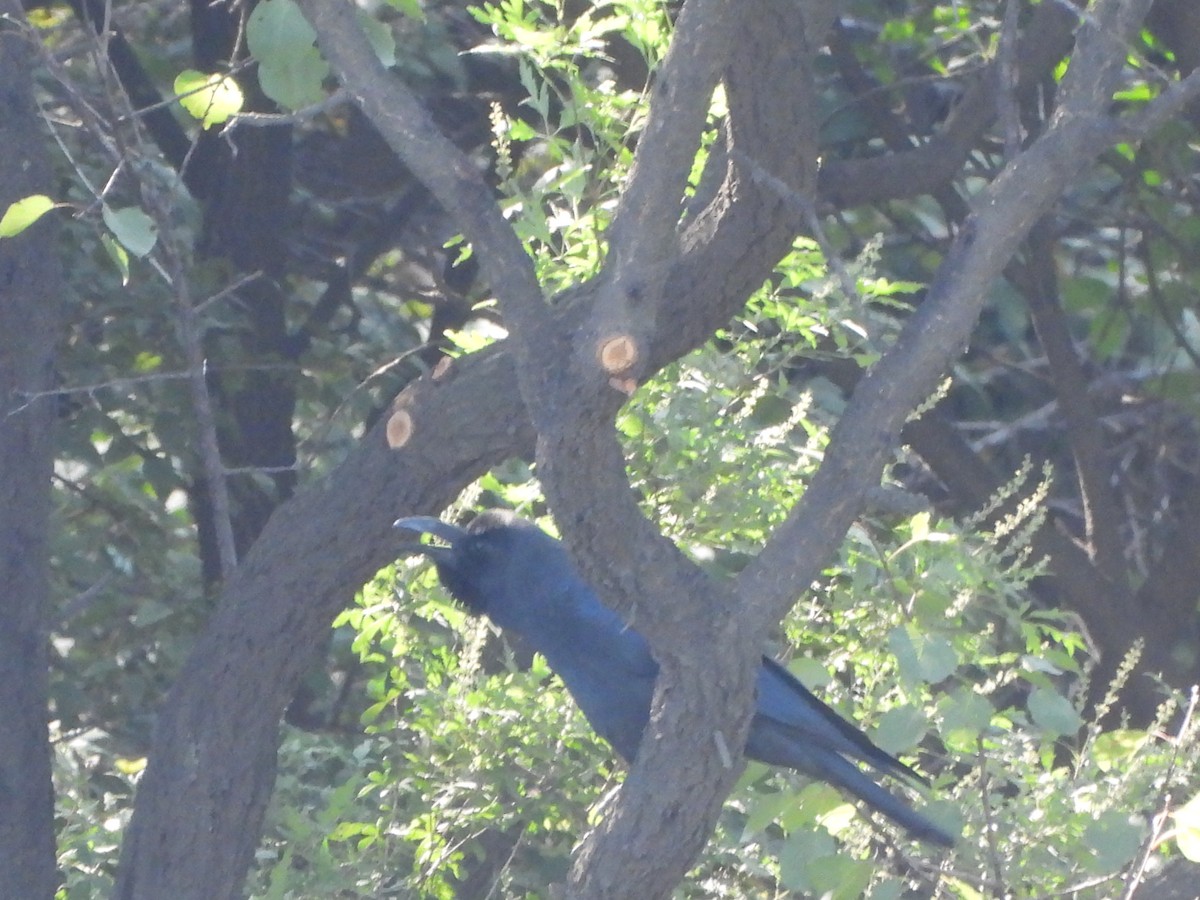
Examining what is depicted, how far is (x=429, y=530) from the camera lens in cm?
315

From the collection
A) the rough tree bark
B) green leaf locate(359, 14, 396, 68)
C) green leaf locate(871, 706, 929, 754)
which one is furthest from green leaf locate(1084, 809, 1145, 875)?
the rough tree bark

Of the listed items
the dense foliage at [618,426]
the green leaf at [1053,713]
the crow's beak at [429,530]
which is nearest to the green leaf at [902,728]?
the dense foliage at [618,426]

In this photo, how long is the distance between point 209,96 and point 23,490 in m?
1.13

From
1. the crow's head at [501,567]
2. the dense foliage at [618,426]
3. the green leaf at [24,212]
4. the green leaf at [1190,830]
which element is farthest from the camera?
the crow's head at [501,567]

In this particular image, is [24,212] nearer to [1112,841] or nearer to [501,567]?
[501,567]

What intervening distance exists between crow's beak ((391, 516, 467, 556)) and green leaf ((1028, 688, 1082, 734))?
3.83ft

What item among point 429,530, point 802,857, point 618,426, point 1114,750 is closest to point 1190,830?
point 802,857

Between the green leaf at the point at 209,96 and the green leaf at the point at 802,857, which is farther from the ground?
the green leaf at the point at 209,96

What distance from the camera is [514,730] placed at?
312cm

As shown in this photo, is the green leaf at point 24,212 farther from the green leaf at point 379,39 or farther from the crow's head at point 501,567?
the crow's head at point 501,567

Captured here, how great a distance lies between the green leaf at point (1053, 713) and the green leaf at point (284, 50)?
4.30 feet

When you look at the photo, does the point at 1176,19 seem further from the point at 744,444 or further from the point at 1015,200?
the point at 1015,200

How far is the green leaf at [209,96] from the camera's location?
7.95 ft

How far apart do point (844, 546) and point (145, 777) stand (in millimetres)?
1370
